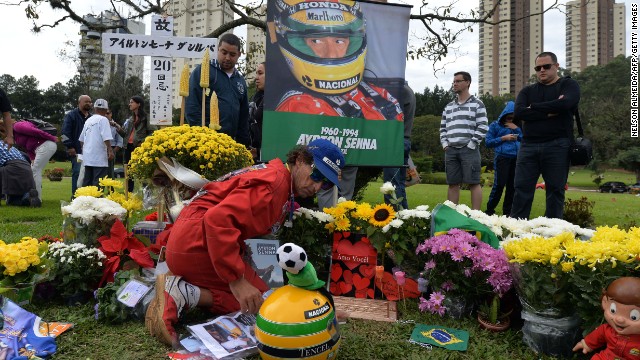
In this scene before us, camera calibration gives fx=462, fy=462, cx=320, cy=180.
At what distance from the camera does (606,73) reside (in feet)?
184

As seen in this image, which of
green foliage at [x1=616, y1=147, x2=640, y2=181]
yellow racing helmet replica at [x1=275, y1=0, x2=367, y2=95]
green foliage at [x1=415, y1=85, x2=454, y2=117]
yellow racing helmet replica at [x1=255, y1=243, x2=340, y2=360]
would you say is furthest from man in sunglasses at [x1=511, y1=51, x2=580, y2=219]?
green foliage at [x1=415, y1=85, x2=454, y2=117]

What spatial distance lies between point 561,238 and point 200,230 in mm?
2021

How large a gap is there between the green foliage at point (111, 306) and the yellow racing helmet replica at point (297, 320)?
1.13 m

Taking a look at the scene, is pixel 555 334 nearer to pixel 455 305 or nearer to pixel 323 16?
pixel 455 305

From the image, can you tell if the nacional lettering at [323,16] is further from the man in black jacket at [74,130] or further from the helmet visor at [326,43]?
the man in black jacket at [74,130]

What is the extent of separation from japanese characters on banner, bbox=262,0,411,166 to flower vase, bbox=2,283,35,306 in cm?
245

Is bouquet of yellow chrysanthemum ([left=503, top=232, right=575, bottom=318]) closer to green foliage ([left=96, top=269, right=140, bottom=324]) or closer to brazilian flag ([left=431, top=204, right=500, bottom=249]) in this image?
brazilian flag ([left=431, top=204, right=500, bottom=249])

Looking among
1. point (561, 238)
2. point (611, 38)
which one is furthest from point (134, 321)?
point (611, 38)

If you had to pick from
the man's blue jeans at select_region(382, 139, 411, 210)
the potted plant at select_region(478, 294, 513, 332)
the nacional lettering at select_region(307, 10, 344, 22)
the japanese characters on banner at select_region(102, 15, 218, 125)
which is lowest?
the potted plant at select_region(478, 294, 513, 332)

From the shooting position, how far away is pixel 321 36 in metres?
5.13

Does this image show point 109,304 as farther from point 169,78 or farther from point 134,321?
point 169,78

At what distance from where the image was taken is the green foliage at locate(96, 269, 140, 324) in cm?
286


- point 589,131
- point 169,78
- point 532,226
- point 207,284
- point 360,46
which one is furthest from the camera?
point 589,131

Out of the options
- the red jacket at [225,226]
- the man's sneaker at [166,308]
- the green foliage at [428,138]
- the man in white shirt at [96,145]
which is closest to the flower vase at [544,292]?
the red jacket at [225,226]
